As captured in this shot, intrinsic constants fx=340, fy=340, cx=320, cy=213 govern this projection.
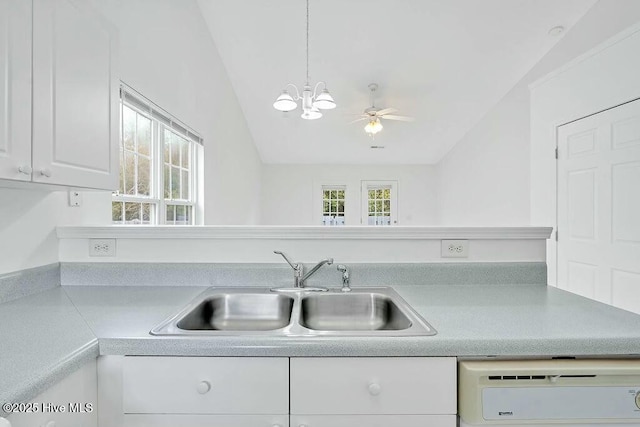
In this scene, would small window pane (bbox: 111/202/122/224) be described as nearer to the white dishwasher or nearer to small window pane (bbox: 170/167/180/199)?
small window pane (bbox: 170/167/180/199)

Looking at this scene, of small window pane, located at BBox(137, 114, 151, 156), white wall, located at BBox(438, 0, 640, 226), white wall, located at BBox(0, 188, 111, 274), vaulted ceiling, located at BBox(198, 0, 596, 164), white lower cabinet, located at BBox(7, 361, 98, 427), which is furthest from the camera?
vaulted ceiling, located at BBox(198, 0, 596, 164)

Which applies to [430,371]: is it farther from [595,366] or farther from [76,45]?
[76,45]

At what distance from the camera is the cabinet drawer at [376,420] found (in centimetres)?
89

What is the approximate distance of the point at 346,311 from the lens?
141 centimetres

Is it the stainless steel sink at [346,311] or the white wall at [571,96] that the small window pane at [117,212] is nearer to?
the stainless steel sink at [346,311]

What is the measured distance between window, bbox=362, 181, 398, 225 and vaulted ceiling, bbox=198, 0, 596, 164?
1.79 m

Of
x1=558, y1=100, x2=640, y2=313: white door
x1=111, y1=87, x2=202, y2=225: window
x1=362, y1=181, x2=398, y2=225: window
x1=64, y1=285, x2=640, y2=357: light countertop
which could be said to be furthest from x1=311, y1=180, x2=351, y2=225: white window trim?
x1=64, y1=285, x2=640, y2=357: light countertop

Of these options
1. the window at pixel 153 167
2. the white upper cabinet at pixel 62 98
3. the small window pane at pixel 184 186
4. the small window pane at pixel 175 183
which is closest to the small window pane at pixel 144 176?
the window at pixel 153 167

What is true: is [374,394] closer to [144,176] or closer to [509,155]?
[144,176]

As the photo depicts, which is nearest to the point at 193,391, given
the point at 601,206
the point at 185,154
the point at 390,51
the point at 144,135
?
the point at 144,135

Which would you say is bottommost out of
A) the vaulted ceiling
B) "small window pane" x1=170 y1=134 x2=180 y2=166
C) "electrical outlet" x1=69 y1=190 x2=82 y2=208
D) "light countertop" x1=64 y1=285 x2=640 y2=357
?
"light countertop" x1=64 y1=285 x2=640 y2=357

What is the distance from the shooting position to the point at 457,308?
116 cm

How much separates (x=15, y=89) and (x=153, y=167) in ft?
5.52

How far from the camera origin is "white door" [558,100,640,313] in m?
2.41
